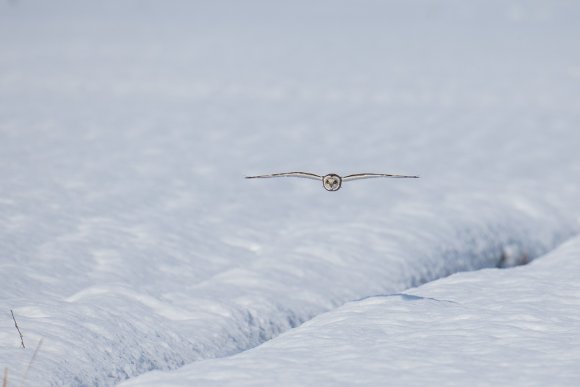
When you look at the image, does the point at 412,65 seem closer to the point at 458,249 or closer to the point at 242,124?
the point at 242,124

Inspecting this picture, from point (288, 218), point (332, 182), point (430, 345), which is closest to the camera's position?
point (332, 182)

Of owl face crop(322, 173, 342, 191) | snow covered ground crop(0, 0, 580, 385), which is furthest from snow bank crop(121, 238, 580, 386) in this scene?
owl face crop(322, 173, 342, 191)

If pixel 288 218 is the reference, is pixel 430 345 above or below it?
below

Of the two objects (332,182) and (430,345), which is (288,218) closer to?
(430,345)

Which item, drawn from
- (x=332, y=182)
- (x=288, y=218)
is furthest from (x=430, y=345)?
(x=288, y=218)

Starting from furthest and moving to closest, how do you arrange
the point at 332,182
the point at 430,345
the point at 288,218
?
the point at 288,218 → the point at 430,345 → the point at 332,182

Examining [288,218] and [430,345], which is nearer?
[430,345]

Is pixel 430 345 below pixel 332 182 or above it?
below

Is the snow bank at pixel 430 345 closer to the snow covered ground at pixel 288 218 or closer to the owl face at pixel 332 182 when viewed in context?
the snow covered ground at pixel 288 218

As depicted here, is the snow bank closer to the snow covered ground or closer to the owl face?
the snow covered ground

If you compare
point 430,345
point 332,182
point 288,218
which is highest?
point 288,218
